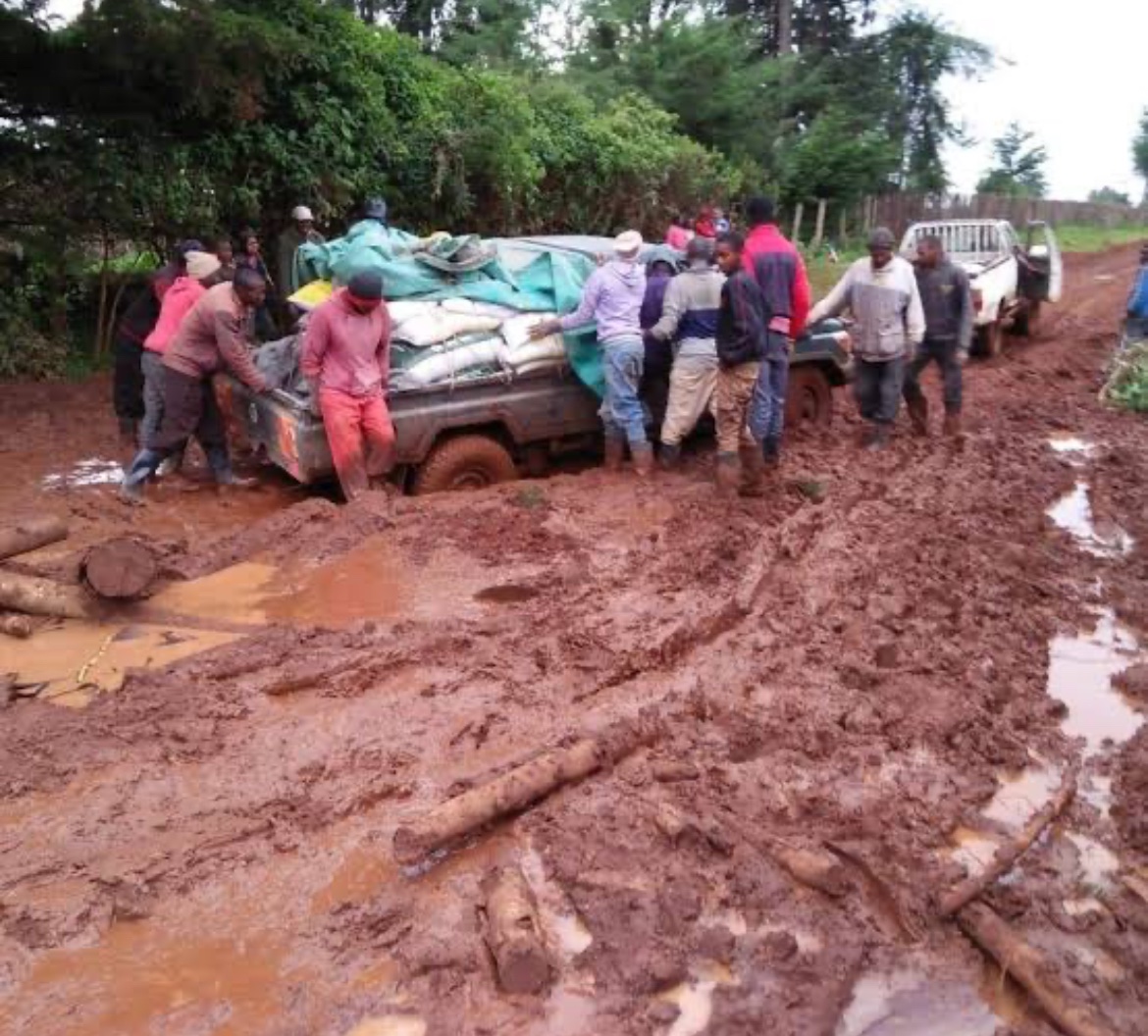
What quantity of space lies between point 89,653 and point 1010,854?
3903 mm

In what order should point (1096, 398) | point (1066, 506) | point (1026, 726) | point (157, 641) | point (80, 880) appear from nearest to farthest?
point (80, 880), point (1026, 726), point (157, 641), point (1066, 506), point (1096, 398)

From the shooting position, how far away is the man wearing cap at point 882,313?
818 centimetres

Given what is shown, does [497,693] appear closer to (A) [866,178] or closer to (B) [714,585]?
(B) [714,585]

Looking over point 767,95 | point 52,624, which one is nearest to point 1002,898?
point 52,624

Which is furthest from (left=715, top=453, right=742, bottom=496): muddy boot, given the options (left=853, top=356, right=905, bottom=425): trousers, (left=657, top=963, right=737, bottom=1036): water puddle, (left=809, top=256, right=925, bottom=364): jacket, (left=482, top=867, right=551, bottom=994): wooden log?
(left=657, top=963, right=737, bottom=1036): water puddle

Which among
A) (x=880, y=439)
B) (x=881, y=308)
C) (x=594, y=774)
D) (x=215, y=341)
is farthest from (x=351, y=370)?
(x=880, y=439)

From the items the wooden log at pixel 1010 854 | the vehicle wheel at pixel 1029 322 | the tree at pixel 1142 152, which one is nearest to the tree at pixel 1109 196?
the tree at pixel 1142 152

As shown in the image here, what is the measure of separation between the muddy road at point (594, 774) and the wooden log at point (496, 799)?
0.22 ft

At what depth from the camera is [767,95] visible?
998 inches

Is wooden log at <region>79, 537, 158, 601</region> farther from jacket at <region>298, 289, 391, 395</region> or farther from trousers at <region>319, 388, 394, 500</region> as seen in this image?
jacket at <region>298, 289, 391, 395</region>

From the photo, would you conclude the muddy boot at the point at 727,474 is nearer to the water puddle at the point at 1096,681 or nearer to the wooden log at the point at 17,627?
the water puddle at the point at 1096,681

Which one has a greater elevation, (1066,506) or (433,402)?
(433,402)

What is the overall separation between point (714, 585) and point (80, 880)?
3.36m

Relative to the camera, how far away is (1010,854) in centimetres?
→ 356
